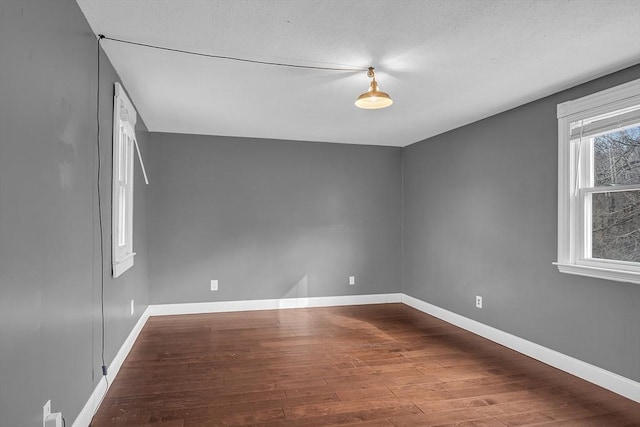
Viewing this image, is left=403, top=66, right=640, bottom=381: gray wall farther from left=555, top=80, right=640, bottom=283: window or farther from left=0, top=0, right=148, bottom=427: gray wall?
left=0, top=0, right=148, bottom=427: gray wall

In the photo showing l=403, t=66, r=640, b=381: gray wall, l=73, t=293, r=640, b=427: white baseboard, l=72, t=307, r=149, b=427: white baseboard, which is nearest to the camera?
l=72, t=307, r=149, b=427: white baseboard

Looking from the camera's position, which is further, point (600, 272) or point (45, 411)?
point (600, 272)

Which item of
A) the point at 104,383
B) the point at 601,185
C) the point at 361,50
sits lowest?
the point at 104,383

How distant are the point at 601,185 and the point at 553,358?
57.7 inches

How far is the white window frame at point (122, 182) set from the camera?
2.95 meters

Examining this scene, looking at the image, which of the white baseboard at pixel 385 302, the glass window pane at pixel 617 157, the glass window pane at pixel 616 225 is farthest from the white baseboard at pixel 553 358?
the glass window pane at pixel 617 157

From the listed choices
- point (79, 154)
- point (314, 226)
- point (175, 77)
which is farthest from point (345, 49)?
point (314, 226)

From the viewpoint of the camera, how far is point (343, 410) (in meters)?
2.54

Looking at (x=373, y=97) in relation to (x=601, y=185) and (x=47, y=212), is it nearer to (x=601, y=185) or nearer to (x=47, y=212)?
(x=601, y=185)

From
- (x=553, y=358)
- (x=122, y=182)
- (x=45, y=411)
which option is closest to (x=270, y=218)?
(x=122, y=182)

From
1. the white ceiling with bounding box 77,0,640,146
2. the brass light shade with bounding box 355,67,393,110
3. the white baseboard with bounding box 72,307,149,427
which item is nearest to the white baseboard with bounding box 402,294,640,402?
the white ceiling with bounding box 77,0,640,146

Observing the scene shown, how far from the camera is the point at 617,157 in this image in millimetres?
2961

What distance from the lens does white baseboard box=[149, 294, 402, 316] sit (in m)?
5.00

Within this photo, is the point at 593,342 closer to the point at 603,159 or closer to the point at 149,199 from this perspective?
the point at 603,159
